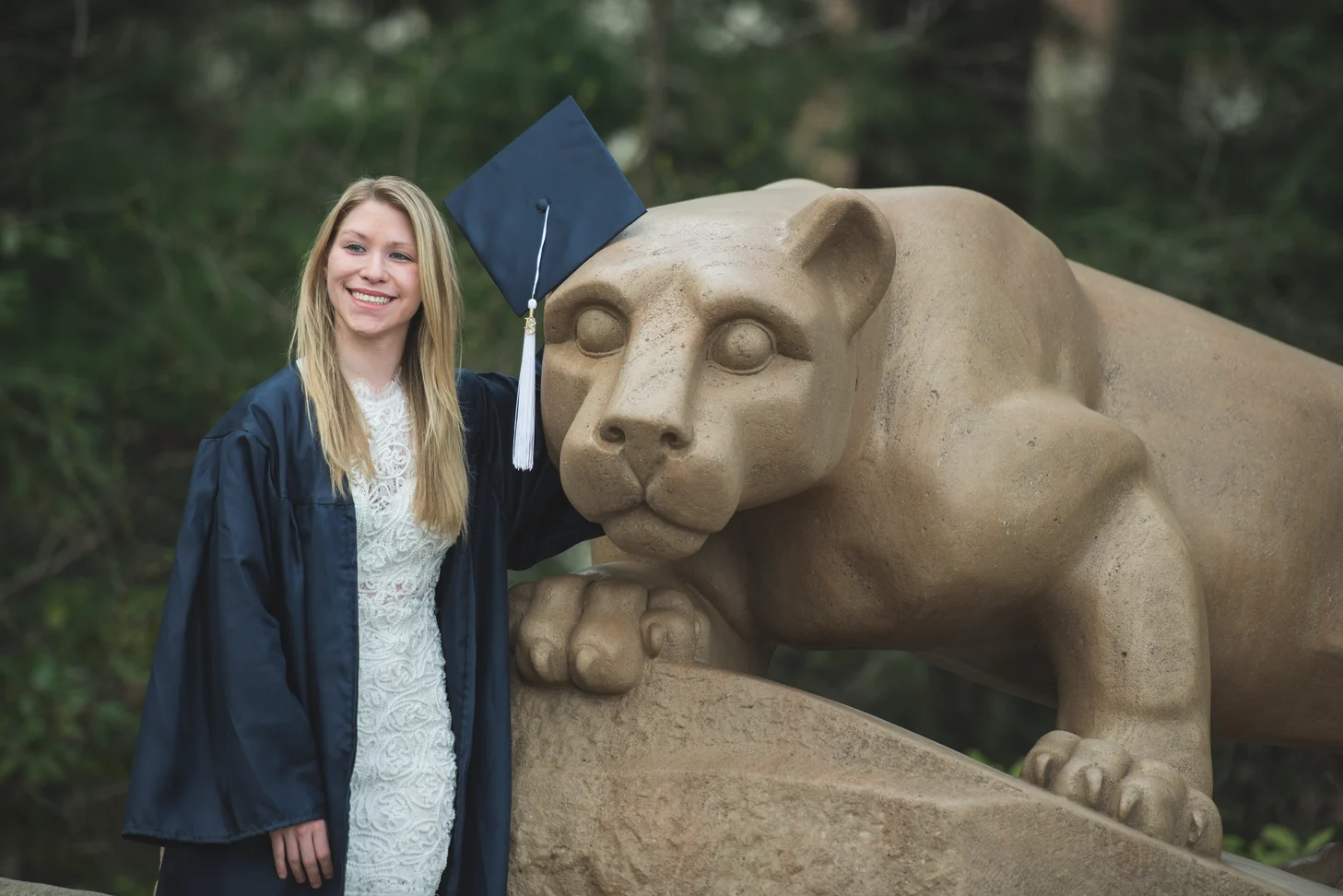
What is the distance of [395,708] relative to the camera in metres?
2.60

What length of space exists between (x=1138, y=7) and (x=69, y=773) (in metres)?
5.19

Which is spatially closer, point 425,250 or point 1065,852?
point 1065,852

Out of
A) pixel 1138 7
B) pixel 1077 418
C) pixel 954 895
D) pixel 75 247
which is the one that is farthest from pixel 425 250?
pixel 1138 7

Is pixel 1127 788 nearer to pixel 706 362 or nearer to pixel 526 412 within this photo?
pixel 706 362

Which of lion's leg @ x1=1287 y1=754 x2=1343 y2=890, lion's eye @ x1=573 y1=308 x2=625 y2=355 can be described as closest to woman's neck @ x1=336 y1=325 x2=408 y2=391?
lion's eye @ x1=573 y1=308 x2=625 y2=355

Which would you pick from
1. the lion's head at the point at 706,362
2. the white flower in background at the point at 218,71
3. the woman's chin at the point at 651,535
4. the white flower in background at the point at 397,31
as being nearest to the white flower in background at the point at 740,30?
the white flower in background at the point at 397,31

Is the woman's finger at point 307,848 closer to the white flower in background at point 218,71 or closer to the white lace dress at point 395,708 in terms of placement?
the white lace dress at point 395,708

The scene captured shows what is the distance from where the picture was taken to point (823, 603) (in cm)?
288

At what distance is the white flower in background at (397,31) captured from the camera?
6629 millimetres

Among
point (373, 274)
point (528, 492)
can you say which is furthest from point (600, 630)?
point (373, 274)

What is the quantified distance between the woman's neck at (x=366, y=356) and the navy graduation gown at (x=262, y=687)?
0.30ft

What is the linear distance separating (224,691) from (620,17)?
15.8ft

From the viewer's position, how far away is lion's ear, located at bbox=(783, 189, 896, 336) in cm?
260

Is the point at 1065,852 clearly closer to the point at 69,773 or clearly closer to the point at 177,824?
the point at 177,824
